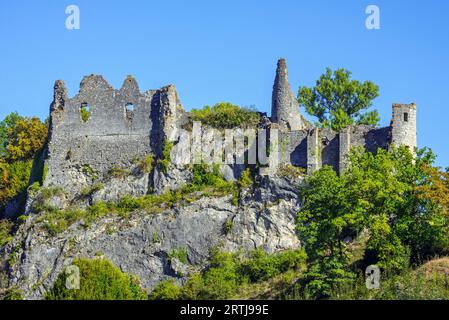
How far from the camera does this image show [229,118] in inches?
2430

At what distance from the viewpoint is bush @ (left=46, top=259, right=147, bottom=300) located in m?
51.8

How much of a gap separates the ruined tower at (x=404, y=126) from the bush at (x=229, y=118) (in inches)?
263

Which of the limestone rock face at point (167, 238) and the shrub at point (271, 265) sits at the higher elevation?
the limestone rock face at point (167, 238)

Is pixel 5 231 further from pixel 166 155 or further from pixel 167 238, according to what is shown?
pixel 167 238

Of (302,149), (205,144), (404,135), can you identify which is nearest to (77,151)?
(205,144)

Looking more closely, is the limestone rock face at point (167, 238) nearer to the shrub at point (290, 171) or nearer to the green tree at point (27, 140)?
the shrub at point (290, 171)

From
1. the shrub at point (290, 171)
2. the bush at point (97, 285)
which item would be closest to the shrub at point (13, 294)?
the bush at point (97, 285)

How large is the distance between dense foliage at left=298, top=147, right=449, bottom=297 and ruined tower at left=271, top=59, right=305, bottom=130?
6764 mm

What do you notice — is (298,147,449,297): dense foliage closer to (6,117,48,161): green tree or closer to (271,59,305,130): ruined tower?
(271,59,305,130): ruined tower

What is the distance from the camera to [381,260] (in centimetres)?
5181

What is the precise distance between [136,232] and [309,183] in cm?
805

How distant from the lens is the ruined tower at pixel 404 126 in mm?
59000

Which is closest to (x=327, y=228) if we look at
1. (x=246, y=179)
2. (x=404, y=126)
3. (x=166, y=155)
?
(x=246, y=179)

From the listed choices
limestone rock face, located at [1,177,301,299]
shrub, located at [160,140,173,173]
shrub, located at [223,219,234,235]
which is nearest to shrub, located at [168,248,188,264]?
limestone rock face, located at [1,177,301,299]
